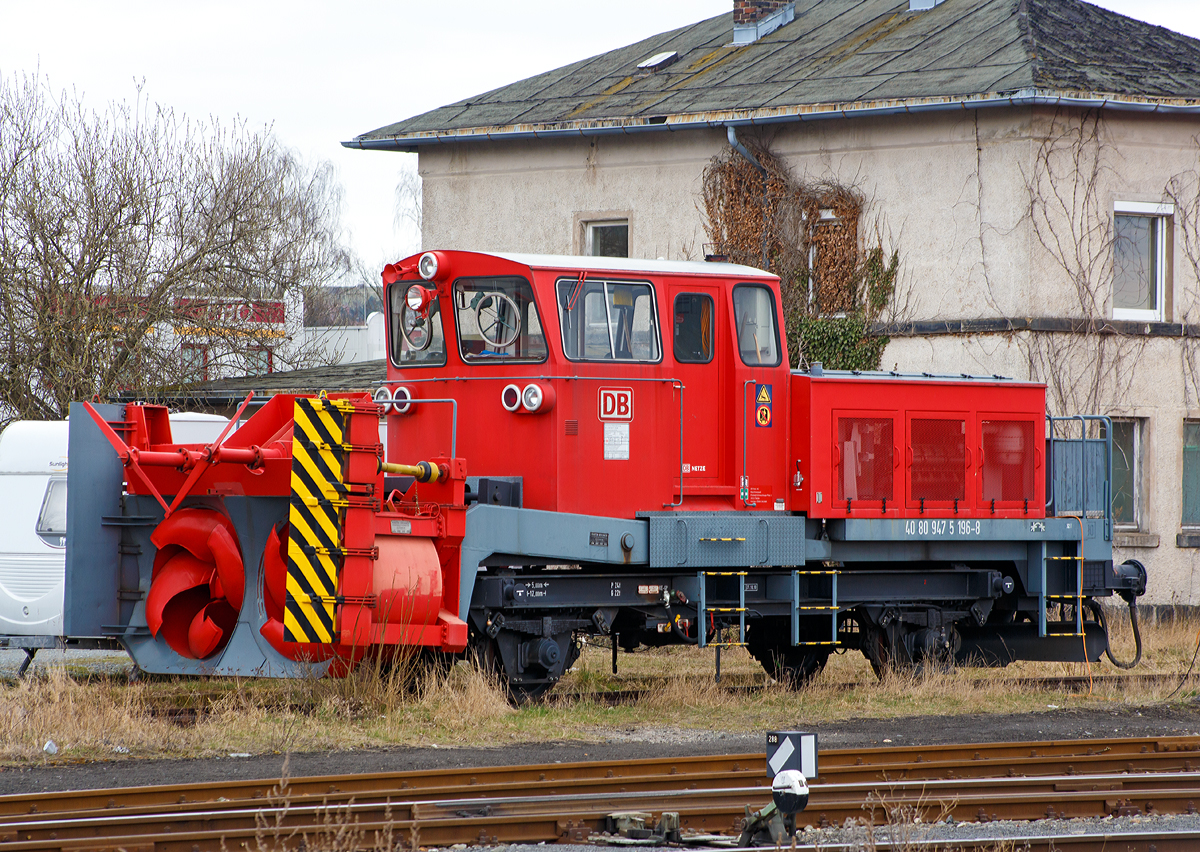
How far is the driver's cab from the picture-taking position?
1073 centimetres

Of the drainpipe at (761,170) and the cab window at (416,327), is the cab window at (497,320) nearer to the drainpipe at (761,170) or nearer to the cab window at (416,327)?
the cab window at (416,327)

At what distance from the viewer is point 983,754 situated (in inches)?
357

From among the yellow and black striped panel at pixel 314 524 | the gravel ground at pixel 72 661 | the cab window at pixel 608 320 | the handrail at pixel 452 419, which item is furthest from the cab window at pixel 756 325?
the gravel ground at pixel 72 661

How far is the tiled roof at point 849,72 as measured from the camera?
18719mm

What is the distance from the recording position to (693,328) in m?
11.4

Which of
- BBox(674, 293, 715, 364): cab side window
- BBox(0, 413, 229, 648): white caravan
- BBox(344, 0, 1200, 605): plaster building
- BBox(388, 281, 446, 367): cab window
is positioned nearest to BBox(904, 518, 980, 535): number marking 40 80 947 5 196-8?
BBox(674, 293, 715, 364): cab side window

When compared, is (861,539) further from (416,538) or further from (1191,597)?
(1191,597)

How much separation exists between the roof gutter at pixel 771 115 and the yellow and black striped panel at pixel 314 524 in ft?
38.2

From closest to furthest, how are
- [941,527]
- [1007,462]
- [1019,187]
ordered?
[941,527] → [1007,462] → [1019,187]

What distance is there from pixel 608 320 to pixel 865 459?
109 inches

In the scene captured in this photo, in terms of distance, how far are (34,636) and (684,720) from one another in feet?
20.6

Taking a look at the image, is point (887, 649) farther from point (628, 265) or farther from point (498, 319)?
point (498, 319)

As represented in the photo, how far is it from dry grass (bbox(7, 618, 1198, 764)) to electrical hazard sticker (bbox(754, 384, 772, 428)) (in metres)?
2.29

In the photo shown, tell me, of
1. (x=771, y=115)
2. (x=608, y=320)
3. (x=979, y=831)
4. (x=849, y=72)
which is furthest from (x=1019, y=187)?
(x=979, y=831)
